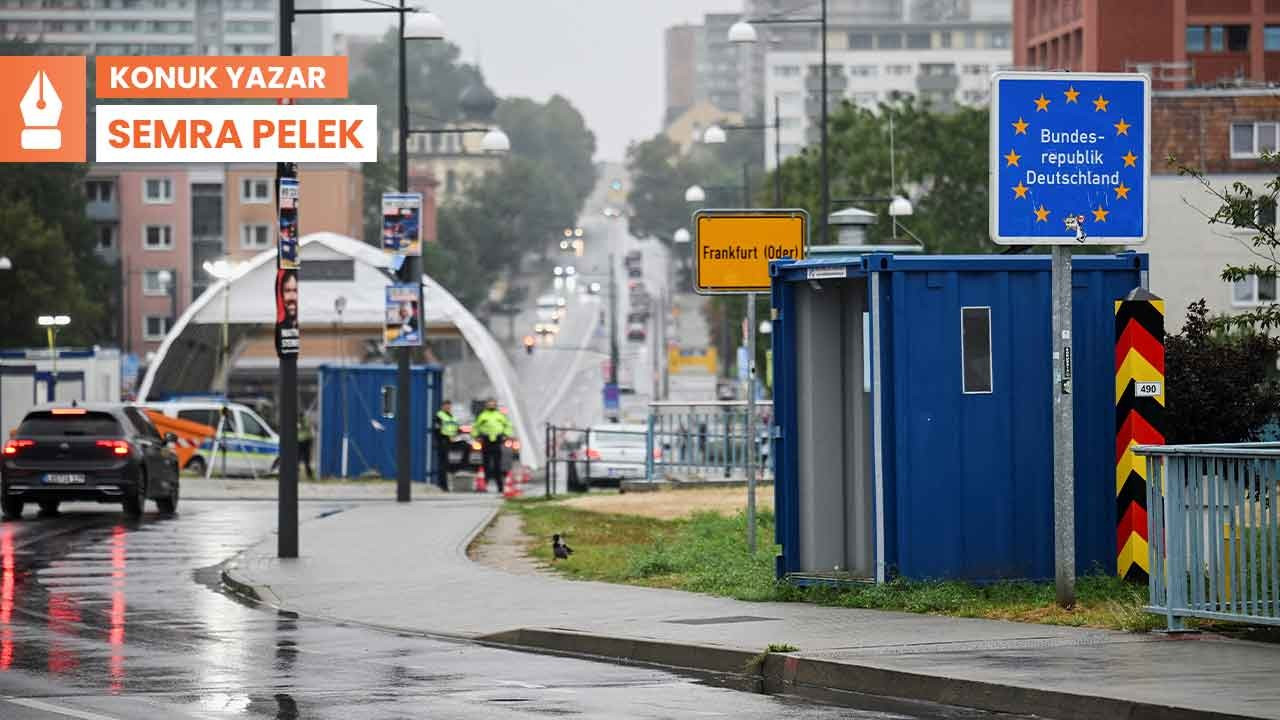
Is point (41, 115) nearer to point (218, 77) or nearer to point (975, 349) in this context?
point (218, 77)

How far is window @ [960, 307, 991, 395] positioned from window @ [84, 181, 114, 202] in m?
119

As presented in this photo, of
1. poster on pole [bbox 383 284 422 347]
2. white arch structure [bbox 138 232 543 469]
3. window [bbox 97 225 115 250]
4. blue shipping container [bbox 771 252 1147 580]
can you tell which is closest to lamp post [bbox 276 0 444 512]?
poster on pole [bbox 383 284 422 347]

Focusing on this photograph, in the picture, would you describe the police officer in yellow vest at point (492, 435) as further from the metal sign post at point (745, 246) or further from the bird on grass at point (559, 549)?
the metal sign post at point (745, 246)

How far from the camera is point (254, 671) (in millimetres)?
13469

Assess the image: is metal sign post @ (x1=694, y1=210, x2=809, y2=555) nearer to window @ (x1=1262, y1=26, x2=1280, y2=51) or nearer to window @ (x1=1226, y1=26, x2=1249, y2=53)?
window @ (x1=1226, y1=26, x2=1249, y2=53)

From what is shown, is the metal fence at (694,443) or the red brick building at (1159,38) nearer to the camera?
the metal fence at (694,443)

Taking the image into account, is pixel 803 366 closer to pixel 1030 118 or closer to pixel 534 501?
pixel 1030 118

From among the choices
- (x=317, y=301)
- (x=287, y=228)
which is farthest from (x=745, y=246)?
(x=317, y=301)

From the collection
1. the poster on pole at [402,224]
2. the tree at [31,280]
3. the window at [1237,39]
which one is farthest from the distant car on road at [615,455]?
the tree at [31,280]

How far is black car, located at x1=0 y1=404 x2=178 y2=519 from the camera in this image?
30.4 m

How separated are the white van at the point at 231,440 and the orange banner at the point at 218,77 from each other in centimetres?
2916

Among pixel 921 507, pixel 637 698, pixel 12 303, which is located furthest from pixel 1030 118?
pixel 12 303

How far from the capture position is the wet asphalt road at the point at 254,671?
37.9 feet

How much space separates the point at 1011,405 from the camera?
16.2 m
